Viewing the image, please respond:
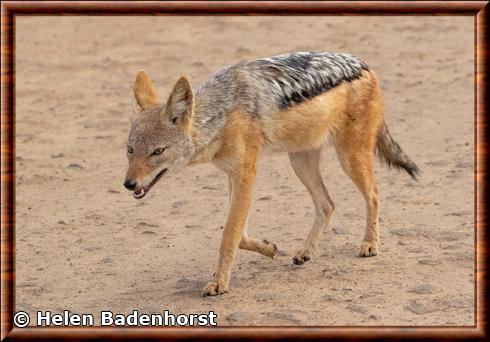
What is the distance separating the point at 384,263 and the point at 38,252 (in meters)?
2.89

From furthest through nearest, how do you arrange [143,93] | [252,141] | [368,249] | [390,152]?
[390,152] < [368,249] < [143,93] < [252,141]

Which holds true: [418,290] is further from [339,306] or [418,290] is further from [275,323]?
[275,323]

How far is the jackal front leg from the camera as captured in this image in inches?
303

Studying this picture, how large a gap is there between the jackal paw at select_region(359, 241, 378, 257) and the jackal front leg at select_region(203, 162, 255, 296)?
3.81 feet

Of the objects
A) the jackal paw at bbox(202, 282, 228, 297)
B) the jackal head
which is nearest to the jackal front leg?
the jackal paw at bbox(202, 282, 228, 297)

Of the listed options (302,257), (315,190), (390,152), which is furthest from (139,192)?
(390,152)

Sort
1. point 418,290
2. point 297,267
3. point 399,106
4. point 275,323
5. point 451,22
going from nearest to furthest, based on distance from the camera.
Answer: point 275,323, point 418,290, point 297,267, point 399,106, point 451,22

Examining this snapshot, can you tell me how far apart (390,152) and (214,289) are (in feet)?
7.17

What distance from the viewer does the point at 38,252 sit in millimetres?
8680

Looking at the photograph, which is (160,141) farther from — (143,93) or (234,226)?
(234,226)

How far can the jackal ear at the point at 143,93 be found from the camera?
7.96m

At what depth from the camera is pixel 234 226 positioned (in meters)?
7.73

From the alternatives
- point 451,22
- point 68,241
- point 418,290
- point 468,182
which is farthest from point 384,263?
point 451,22

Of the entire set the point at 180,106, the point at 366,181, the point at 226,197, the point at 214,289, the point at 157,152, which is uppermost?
the point at 180,106
